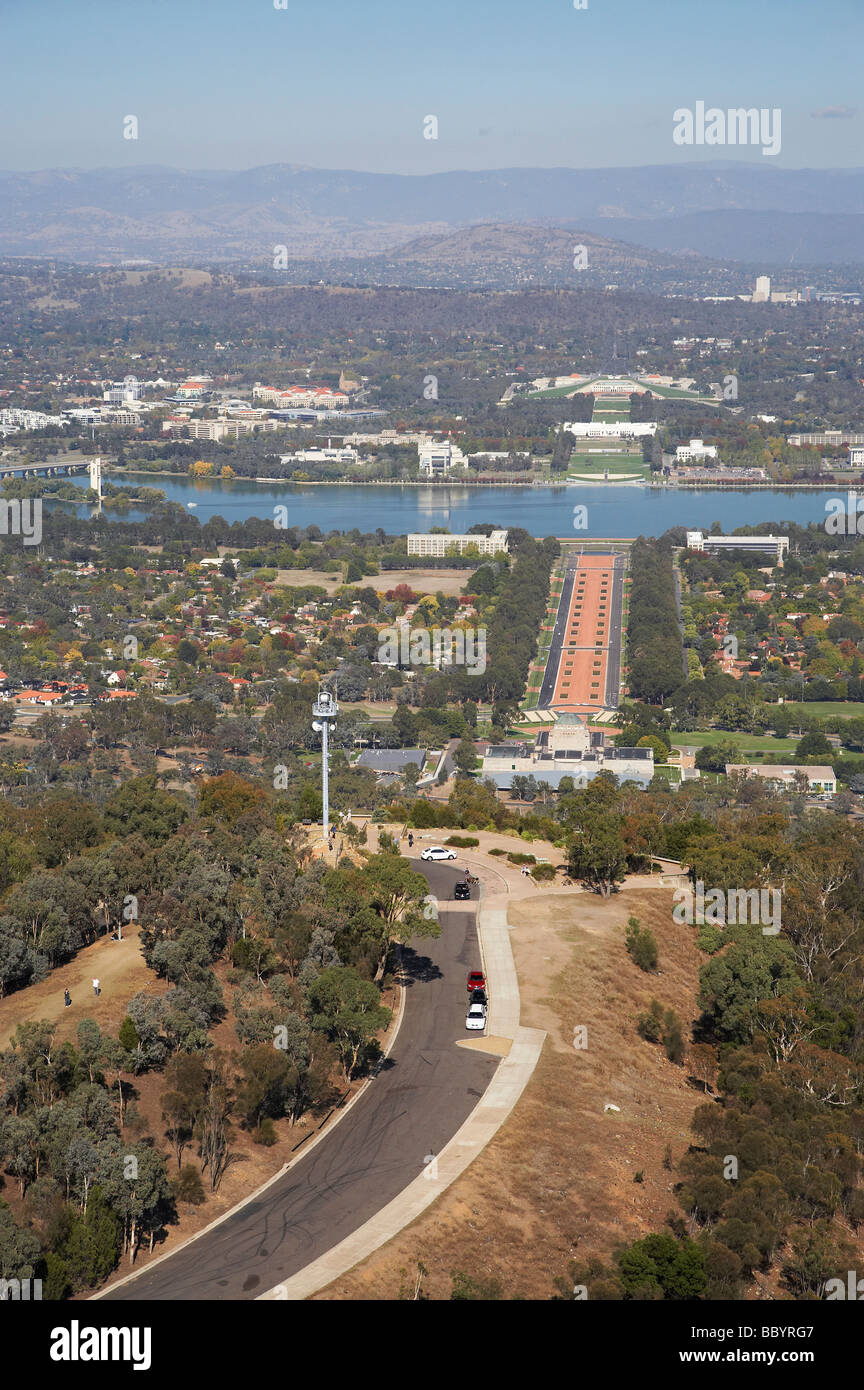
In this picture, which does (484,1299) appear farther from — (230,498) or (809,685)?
(230,498)

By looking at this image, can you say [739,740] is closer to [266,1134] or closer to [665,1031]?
[665,1031]

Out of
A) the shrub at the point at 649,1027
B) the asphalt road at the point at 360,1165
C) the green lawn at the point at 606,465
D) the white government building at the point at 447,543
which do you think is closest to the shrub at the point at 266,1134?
the asphalt road at the point at 360,1165

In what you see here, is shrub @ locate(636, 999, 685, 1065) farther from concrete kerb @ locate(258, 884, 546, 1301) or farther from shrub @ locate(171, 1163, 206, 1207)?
shrub @ locate(171, 1163, 206, 1207)

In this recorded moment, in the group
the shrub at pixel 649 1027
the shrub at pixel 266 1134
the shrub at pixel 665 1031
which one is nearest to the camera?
the shrub at pixel 266 1134

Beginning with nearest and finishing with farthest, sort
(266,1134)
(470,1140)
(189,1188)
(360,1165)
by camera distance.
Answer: (189,1188) < (360,1165) < (470,1140) < (266,1134)

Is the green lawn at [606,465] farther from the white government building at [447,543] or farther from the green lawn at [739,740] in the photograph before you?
the green lawn at [739,740]

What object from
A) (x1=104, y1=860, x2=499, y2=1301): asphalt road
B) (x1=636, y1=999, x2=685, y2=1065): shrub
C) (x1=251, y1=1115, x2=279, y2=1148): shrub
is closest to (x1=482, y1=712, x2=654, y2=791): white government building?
(x1=636, y1=999, x2=685, y2=1065): shrub

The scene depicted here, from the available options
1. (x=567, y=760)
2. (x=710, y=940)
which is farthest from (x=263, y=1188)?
(x=567, y=760)
